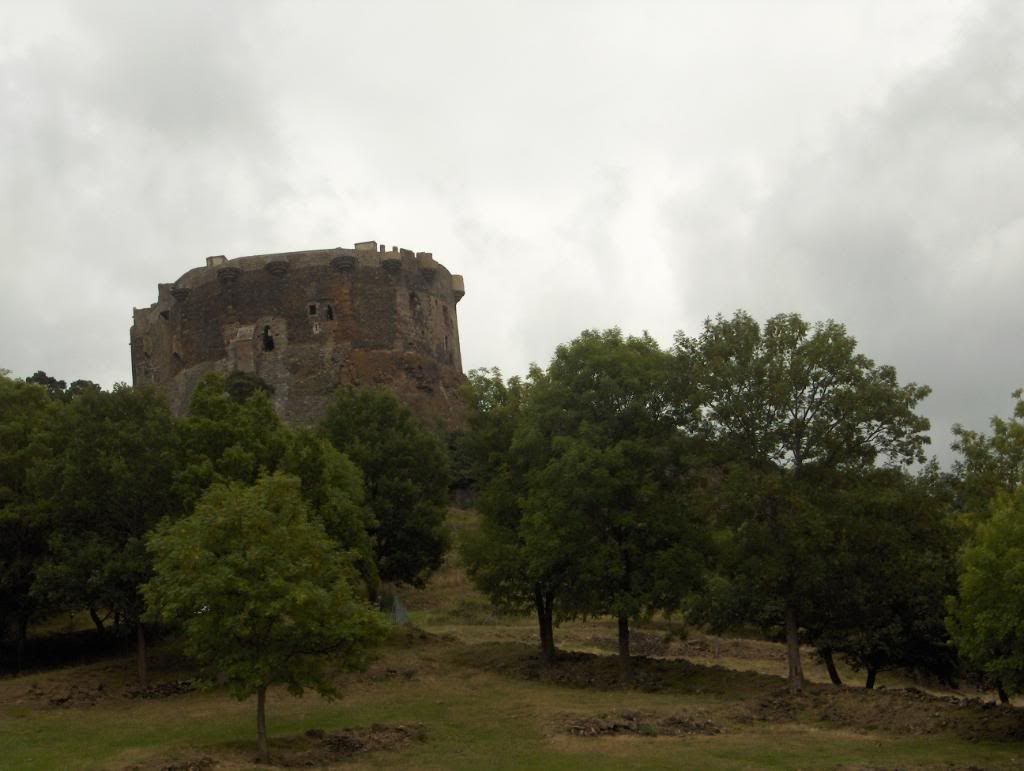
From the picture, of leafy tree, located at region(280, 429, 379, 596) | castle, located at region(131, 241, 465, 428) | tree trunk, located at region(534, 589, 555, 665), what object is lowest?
tree trunk, located at region(534, 589, 555, 665)

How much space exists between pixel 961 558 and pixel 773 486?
414 cm

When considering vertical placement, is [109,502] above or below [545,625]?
above

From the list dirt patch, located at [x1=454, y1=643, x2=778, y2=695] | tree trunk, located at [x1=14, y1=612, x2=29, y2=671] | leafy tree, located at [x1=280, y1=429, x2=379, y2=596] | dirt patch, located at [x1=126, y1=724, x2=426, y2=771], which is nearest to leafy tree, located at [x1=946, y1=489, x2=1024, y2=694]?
dirt patch, located at [x1=454, y1=643, x2=778, y2=695]

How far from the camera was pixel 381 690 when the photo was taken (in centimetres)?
2895

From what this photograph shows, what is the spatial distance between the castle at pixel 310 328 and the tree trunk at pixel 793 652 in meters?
42.9

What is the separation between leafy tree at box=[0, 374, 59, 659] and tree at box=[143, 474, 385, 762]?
1007 cm

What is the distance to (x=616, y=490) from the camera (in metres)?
29.6

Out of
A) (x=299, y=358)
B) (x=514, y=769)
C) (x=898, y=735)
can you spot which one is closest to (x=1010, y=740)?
(x=898, y=735)

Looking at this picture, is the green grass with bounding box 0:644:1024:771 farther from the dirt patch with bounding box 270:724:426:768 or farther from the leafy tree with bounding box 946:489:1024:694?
the leafy tree with bounding box 946:489:1024:694

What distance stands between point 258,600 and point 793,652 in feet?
40.8

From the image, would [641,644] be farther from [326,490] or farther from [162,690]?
[162,690]

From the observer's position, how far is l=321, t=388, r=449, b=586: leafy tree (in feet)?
124

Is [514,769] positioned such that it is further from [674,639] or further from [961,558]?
[674,639]

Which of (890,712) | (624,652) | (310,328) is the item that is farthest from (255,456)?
(310,328)
